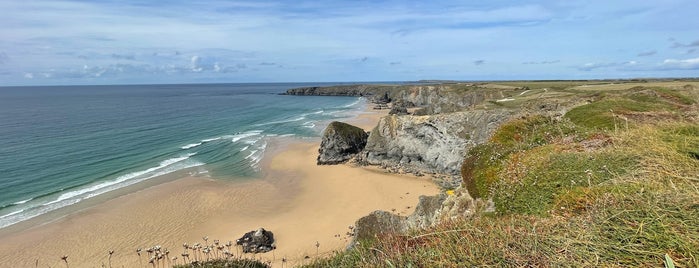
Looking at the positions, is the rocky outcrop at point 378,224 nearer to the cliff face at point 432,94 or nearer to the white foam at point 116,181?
the cliff face at point 432,94

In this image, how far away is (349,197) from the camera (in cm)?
3127

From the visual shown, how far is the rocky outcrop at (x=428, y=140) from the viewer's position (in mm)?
32125

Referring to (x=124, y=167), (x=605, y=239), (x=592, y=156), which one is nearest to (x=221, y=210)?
(x=124, y=167)

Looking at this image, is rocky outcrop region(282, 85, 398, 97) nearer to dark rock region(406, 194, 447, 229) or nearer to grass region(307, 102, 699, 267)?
dark rock region(406, 194, 447, 229)

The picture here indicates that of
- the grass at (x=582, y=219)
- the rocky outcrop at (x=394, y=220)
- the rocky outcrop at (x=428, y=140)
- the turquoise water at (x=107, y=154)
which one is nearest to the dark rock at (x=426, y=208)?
the rocky outcrop at (x=394, y=220)

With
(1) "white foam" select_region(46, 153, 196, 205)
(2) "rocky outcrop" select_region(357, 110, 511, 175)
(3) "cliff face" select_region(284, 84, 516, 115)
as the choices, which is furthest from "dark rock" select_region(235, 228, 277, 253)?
(3) "cliff face" select_region(284, 84, 516, 115)

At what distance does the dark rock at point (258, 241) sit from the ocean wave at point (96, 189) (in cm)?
1686

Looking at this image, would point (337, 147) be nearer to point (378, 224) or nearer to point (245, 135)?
point (245, 135)

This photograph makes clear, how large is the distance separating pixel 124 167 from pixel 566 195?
42.2 meters

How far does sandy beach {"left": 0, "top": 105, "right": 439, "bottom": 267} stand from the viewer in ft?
73.5

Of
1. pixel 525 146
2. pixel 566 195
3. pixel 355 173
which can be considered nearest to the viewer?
pixel 566 195

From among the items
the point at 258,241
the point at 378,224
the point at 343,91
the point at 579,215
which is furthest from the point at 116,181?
the point at 343,91

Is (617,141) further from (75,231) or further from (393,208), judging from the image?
(75,231)

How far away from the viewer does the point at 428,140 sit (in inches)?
1453
